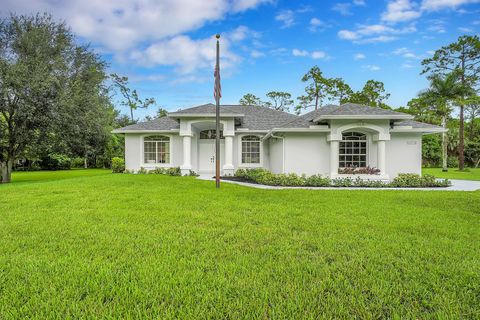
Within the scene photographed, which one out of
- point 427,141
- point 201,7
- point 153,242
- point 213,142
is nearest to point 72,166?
point 213,142

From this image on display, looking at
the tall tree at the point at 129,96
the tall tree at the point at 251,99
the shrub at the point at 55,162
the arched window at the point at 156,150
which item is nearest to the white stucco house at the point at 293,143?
the arched window at the point at 156,150

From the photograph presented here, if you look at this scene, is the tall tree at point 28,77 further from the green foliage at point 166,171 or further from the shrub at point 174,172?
the shrub at point 174,172

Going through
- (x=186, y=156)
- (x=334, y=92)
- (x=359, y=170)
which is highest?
(x=334, y=92)

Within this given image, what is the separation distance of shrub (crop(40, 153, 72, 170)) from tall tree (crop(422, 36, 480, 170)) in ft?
143

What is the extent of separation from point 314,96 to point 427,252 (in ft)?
104

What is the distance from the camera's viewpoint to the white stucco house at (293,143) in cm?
1366

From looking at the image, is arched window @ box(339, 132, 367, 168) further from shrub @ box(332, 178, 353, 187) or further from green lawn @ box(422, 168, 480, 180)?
green lawn @ box(422, 168, 480, 180)

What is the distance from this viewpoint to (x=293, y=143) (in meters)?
14.3

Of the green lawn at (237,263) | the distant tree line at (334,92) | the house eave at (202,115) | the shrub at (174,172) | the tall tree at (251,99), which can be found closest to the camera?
the green lawn at (237,263)

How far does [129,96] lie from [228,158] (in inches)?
1344

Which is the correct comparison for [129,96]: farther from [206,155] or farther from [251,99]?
[206,155]

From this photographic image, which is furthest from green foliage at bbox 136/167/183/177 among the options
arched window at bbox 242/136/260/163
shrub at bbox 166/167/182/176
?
arched window at bbox 242/136/260/163

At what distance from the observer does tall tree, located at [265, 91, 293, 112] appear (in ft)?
130

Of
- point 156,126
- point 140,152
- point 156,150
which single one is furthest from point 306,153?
point 140,152
